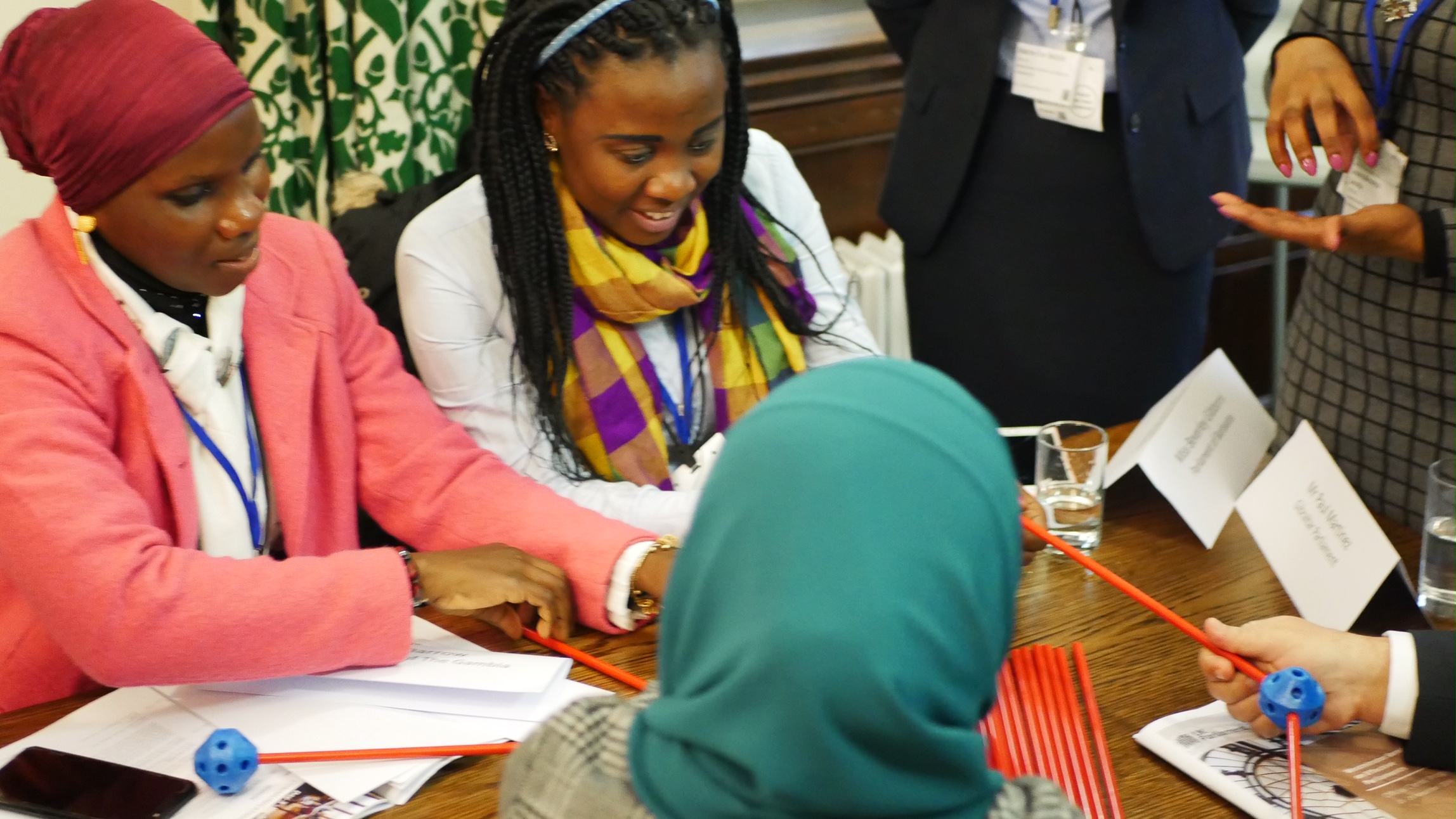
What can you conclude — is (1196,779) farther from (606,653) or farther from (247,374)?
(247,374)

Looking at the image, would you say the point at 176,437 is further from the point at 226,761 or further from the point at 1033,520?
the point at 1033,520

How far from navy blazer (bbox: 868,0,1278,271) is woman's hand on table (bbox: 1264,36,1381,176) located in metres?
0.55

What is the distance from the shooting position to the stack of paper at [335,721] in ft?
3.67

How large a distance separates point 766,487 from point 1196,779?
67 centimetres

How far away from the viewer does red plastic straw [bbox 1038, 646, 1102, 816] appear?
1081 millimetres

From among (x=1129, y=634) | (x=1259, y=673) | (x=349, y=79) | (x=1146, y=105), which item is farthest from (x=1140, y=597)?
(x=349, y=79)

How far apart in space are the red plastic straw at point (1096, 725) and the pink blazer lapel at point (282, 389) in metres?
0.86

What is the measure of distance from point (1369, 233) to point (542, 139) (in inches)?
40.8

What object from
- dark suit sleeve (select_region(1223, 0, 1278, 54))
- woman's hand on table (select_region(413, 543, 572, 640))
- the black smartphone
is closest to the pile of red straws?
woman's hand on table (select_region(413, 543, 572, 640))

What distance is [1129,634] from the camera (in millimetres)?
1340

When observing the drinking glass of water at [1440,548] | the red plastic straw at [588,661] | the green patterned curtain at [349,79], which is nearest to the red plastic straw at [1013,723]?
the red plastic straw at [588,661]

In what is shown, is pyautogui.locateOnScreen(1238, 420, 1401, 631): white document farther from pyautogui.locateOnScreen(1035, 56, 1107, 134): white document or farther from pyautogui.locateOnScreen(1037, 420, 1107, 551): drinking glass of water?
pyautogui.locateOnScreen(1035, 56, 1107, 134): white document

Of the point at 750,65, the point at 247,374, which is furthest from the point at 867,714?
the point at 750,65

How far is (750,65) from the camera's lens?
10.2 feet
